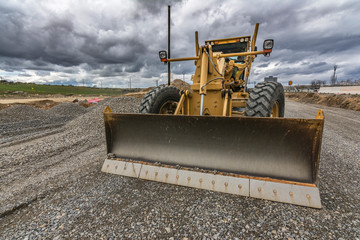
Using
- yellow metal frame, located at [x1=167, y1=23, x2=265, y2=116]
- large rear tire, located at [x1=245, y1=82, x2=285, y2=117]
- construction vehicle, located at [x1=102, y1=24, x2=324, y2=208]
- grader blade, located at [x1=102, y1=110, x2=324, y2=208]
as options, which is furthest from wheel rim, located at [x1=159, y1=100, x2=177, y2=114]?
large rear tire, located at [x1=245, y1=82, x2=285, y2=117]

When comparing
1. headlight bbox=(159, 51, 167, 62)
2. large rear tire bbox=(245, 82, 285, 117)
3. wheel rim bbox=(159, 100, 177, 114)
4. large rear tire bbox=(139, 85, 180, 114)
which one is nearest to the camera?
large rear tire bbox=(245, 82, 285, 117)

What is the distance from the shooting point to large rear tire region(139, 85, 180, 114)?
3.95 m

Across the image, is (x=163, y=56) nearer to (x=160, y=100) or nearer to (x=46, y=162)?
(x=160, y=100)

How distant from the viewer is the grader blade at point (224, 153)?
7.19 feet

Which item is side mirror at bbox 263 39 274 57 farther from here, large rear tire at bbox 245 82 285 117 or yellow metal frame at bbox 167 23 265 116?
large rear tire at bbox 245 82 285 117

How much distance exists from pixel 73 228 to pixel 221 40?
603cm

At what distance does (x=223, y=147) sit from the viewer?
2586 millimetres

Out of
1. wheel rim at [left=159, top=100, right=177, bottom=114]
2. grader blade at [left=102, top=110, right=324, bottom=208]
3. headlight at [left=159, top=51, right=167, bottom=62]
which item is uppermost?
headlight at [left=159, top=51, right=167, bottom=62]

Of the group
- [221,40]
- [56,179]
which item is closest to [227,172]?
[56,179]

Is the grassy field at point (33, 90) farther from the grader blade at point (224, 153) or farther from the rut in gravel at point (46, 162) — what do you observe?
the grader blade at point (224, 153)

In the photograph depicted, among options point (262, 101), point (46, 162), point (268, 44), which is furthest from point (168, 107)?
point (46, 162)

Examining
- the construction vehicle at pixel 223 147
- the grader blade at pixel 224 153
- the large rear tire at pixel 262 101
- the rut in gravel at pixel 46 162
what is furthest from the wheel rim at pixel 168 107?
the large rear tire at pixel 262 101

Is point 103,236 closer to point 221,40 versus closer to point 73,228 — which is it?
point 73,228

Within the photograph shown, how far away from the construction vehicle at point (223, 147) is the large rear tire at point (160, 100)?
662 mm
